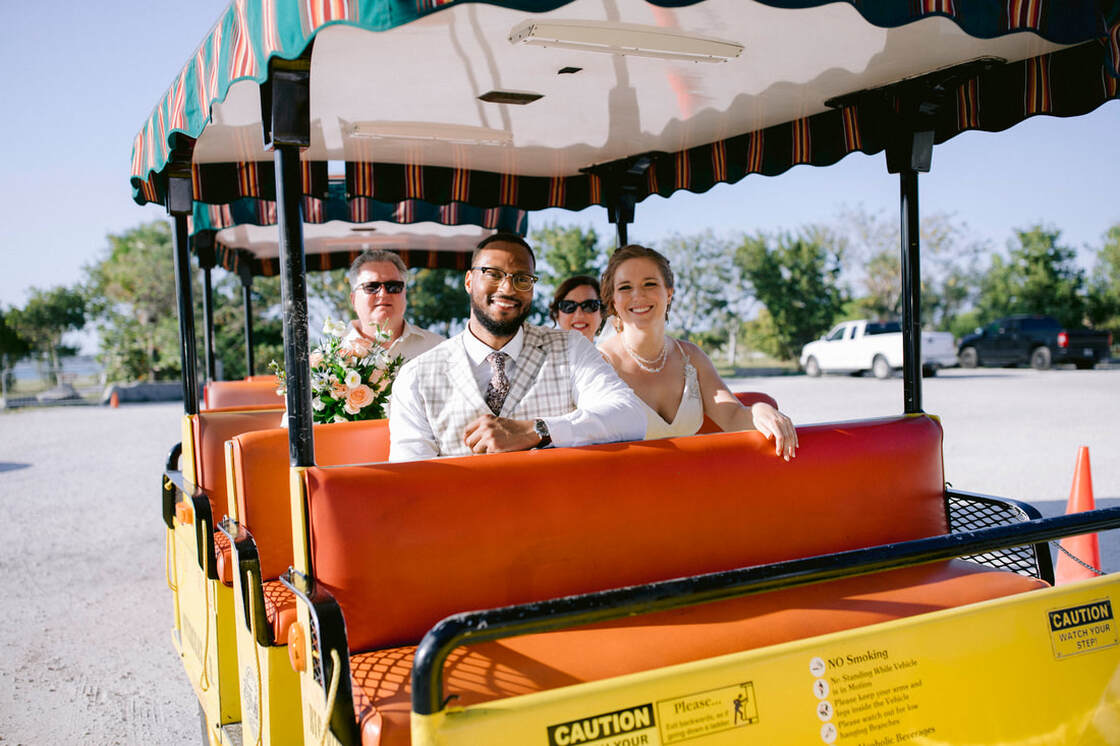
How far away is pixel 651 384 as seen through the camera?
377 cm

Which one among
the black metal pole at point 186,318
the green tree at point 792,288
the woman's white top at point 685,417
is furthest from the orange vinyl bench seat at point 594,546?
the green tree at point 792,288

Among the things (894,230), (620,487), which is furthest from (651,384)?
(894,230)

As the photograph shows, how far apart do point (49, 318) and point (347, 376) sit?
42.9m

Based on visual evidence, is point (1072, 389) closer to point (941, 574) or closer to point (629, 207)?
point (629, 207)

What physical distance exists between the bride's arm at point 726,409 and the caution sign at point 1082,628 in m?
0.92

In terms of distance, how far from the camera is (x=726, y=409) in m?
3.65

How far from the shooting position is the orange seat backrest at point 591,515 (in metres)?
2.19

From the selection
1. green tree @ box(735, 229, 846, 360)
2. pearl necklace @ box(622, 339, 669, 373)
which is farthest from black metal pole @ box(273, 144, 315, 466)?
Result: green tree @ box(735, 229, 846, 360)

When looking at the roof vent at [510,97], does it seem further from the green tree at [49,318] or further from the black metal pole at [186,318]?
the green tree at [49,318]

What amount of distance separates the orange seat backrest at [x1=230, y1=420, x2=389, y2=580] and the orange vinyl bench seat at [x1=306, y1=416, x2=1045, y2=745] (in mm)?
960

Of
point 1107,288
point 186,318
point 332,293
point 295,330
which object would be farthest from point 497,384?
point 1107,288

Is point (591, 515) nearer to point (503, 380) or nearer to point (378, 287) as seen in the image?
point (503, 380)

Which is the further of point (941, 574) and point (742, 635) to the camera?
point (941, 574)

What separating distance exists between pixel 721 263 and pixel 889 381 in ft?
42.0
